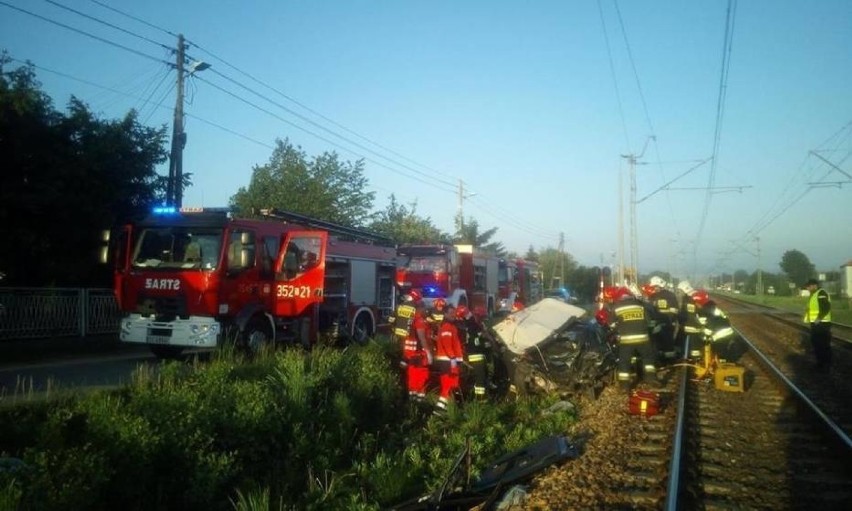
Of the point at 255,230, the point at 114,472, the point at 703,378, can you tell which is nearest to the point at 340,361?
the point at 255,230

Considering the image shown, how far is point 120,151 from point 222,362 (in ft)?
37.8

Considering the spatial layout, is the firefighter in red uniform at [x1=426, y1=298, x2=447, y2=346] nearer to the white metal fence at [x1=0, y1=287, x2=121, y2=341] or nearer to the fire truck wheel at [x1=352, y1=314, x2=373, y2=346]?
the fire truck wheel at [x1=352, y1=314, x2=373, y2=346]

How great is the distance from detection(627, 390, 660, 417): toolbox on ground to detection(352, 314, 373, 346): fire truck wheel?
309 inches

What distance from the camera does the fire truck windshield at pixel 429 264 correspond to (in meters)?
23.5

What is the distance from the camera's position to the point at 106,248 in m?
12.1

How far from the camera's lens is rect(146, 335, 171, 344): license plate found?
12.0 meters

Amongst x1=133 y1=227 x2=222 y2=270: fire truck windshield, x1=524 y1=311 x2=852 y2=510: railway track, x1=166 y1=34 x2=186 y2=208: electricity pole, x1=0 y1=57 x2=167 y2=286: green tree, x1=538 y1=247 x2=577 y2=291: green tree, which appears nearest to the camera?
x1=524 y1=311 x2=852 y2=510: railway track

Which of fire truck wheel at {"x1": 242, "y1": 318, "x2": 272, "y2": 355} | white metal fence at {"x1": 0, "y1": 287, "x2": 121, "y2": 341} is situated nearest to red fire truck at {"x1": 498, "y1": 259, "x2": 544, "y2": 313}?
fire truck wheel at {"x1": 242, "y1": 318, "x2": 272, "y2": 355}

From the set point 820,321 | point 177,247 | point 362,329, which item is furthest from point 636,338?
point 177,247

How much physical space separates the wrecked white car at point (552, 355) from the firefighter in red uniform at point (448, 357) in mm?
1313

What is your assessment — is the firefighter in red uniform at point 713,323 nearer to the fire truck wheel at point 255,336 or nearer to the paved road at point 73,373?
the fire truck wheel at point 255,336

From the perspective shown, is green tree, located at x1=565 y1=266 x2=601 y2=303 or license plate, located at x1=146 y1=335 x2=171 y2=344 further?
green tree, located at x1=565 y1=266 x2=601 y2=303

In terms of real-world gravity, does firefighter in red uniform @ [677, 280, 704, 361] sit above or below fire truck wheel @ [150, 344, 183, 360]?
above

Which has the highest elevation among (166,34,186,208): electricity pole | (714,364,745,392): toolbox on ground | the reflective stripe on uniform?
(166,34,186,208): electricity pole
